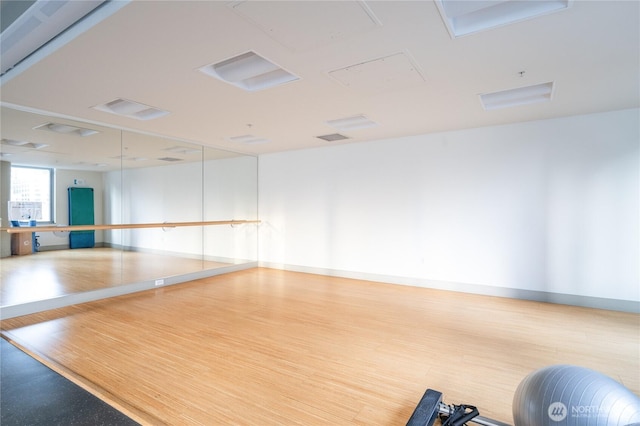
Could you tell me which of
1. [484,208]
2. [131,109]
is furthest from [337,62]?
[484,208]

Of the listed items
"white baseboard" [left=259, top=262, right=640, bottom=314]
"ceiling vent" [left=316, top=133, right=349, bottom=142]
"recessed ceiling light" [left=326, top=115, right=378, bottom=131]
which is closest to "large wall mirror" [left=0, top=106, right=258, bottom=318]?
"ceiling vent" [left=316, top=133, right=349, bottom=142]

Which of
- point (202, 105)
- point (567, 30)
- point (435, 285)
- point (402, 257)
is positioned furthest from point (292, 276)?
point (567, 30)

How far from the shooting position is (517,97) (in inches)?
159

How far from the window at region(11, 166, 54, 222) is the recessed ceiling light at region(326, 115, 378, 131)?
162 inches

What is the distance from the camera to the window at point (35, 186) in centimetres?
410

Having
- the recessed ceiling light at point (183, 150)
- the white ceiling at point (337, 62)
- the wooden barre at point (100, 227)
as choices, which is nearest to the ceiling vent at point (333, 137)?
the white ceiling at point (337, 62)

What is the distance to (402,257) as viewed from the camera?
19.3ft

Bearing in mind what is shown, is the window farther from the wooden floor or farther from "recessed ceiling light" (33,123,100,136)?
the wooden floor

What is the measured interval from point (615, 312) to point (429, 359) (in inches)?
131

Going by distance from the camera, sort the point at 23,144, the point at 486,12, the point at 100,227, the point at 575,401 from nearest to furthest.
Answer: the point at 575,401
the point at 486,12
the point at 23,144
the point at 100,227

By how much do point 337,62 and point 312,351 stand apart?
2.77m

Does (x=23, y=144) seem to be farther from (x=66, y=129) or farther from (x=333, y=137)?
(x=333, y=137)

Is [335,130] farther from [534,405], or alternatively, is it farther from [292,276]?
[534,405]

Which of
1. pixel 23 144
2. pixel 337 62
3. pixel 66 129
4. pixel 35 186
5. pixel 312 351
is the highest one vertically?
pixel 337 62
